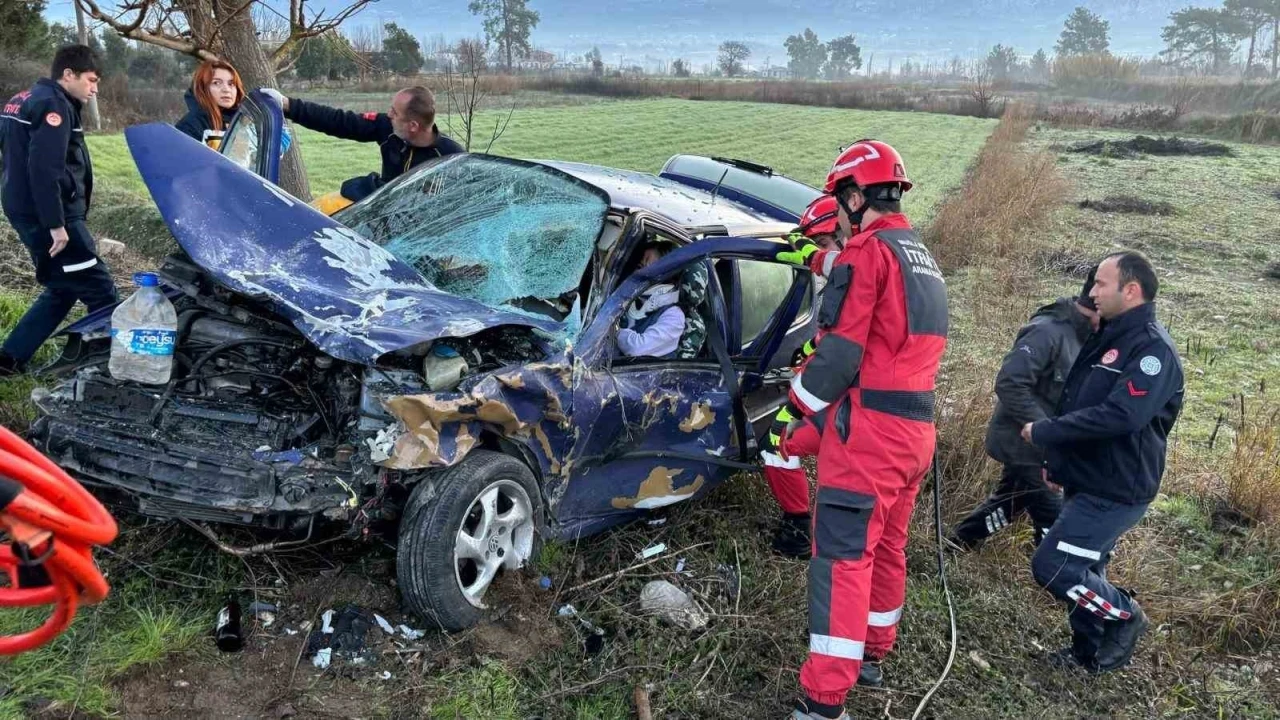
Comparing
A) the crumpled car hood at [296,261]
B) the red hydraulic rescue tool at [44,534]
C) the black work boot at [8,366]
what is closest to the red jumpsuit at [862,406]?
the crumpled car hood at [296,261]

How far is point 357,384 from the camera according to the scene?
3125 mm

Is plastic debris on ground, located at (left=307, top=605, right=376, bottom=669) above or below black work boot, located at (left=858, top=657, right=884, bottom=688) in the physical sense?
above

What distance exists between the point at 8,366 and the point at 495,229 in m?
2.84

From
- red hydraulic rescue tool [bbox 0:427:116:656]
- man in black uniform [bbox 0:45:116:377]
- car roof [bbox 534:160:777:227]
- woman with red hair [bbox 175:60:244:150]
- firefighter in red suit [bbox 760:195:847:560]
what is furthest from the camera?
woman with red hair [bbox 175:60:244:150]

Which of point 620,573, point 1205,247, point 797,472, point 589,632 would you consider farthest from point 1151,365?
point 1205,247

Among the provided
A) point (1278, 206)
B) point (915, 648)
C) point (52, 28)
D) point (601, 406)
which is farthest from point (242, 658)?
point (52, 28)

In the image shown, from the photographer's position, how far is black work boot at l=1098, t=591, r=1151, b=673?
11.8ft

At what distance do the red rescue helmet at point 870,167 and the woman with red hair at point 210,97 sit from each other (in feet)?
11.9

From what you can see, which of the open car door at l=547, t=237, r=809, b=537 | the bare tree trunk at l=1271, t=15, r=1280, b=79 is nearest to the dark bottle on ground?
the open car door at l=547, t=237, r=809, b=537

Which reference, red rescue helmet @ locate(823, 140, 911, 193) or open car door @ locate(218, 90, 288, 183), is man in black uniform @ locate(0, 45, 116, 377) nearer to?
open car door @ locate(218, 90, 288, 183)

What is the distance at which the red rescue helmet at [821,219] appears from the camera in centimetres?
393

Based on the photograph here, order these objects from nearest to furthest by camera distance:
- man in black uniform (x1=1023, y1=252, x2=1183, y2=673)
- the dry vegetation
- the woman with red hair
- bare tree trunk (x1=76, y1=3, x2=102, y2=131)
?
man in black uniform (x1=1023, y1=252, x2=1183, y2=673) → the woman with red hair → the dry vegetation → bare tree trunk (x1=76, y1=3, x2=102, y2=131)

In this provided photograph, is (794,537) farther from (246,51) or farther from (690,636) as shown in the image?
(246,51)

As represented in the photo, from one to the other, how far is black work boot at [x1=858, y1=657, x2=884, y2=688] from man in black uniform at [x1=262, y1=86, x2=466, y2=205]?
11.6ft
